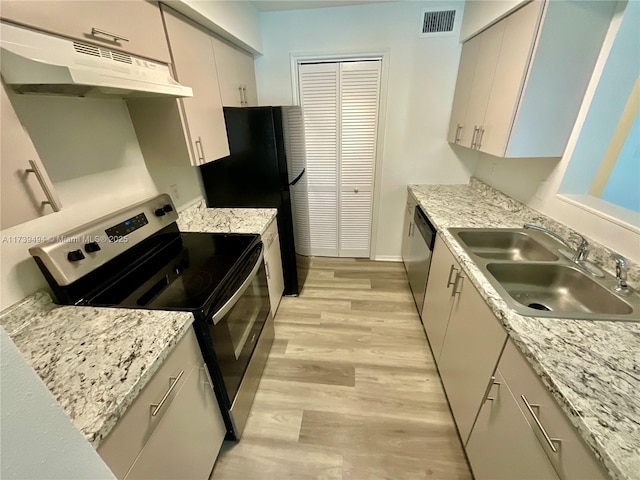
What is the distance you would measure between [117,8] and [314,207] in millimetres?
2148

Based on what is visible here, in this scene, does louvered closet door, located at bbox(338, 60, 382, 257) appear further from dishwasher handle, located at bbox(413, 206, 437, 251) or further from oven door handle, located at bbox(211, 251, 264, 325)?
oven door handle, located at bbox(211, 251, 264, 325)

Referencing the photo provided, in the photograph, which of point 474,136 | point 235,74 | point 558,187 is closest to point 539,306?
point 558,187

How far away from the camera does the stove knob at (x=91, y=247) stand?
1.10 m

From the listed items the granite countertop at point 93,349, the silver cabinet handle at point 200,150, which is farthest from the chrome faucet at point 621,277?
the silver cabinet handle at point 200,150

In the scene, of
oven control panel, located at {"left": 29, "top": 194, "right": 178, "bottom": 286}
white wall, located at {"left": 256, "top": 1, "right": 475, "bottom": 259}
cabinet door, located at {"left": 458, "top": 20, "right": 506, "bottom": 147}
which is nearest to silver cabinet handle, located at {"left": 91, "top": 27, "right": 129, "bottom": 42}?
oven control panel, located at {"left": 29, "top": 194, "right": 178, "bottom": 286}

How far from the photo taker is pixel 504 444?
969mm

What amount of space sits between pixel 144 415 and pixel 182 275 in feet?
2.02

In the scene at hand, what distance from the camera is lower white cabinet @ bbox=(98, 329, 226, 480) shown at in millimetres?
740

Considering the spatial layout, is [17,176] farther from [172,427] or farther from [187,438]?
[187,438]

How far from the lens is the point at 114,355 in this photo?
813 mm

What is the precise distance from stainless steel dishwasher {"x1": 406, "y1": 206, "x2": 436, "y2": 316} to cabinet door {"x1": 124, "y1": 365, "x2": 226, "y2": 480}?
1.57 metres

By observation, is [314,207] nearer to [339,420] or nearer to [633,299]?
[339,420]

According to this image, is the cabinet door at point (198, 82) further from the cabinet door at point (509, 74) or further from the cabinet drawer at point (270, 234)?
the cabinet door at point (509, 74)

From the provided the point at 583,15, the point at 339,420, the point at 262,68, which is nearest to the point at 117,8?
the point at 262,68
